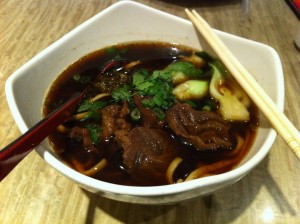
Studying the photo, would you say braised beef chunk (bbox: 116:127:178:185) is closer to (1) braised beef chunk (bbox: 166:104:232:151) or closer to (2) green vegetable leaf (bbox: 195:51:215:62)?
(1) braised beef chunk (bbox: 166:104:232:151)

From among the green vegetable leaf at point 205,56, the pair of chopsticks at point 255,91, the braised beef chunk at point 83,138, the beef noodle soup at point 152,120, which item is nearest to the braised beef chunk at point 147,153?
the beef noodle soup at point 152,120

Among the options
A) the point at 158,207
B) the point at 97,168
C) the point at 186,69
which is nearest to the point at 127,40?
the point at 186,69

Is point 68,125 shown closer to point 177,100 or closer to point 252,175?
point 177,100

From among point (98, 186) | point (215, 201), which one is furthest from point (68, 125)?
point (215, 201)

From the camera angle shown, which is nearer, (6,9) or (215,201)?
(215,201)

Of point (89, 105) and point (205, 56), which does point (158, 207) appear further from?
point (205, 56)

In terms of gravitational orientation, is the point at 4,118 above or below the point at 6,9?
below

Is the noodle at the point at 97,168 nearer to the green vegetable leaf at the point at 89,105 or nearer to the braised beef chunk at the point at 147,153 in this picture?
the braised beef chunk at the point at 147,153
